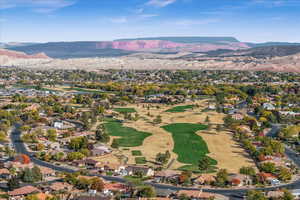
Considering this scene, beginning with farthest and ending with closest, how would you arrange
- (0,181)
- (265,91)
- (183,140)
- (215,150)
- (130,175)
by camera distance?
1. (265,91)
2. (183,140)
3. (215,150)
4. (130,175)
5. (0,181)

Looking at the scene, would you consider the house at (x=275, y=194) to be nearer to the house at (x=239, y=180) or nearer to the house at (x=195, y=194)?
the house at (x=239, y=180)

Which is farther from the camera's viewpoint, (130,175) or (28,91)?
(28,91)

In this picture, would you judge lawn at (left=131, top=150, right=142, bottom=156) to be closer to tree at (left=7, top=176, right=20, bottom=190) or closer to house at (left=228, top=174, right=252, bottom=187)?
house at (left=228, top=174, right=252, bottom=187)

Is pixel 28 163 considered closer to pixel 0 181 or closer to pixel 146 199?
pixel 0 181

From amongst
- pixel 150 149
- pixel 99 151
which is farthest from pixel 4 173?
pixel 150 149

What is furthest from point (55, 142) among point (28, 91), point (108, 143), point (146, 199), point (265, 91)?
point (265, 91)

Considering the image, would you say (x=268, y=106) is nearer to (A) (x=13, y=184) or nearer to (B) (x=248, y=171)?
(B) (x=248, y=171)
